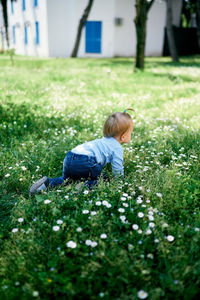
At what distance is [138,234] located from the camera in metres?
A: 2.35

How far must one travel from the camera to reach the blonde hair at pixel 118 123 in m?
3.23

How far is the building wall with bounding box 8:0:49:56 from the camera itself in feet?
72.4

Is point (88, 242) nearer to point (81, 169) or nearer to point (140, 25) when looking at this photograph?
point (81, 169)

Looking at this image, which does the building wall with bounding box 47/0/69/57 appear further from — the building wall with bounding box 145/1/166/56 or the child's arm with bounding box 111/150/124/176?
the child's arm with bounding box 111/150/124/176

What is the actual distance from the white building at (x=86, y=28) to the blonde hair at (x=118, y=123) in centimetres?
2088

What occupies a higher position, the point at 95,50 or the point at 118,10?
the point at 118,10

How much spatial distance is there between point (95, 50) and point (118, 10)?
364 centimetres

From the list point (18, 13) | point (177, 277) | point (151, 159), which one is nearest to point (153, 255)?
point (177, 277)

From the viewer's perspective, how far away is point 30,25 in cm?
2412

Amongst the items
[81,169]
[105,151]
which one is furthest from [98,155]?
[81,169]

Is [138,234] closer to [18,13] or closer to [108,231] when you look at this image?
[108,231]

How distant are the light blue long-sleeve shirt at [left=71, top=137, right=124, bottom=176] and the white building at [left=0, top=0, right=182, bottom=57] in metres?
20.9

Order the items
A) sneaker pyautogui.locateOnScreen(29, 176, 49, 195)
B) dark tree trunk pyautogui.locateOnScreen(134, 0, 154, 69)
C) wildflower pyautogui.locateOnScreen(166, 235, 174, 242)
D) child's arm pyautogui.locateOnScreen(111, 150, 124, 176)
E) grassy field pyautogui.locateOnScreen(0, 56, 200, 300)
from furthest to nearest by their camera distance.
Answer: dark tree trunk pyautogui.locateOnScreen(134, 0, 154, 69)
child's arm pyautogui.locateOnScreen(111, 150, 124, 176)
sneaker pyautogui.locateOnScreen(29, 176, 49, 195)
wildflower pyautogui.locateOnScreen(166, 235, 174, 242)
grassy field pyautogui.locateOnScreen(0, 56, 200, 300)

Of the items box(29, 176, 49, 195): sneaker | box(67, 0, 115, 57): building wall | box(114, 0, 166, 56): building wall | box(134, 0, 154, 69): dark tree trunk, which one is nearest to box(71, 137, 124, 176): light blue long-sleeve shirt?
box(29, 176, 49, 195): sneaker
